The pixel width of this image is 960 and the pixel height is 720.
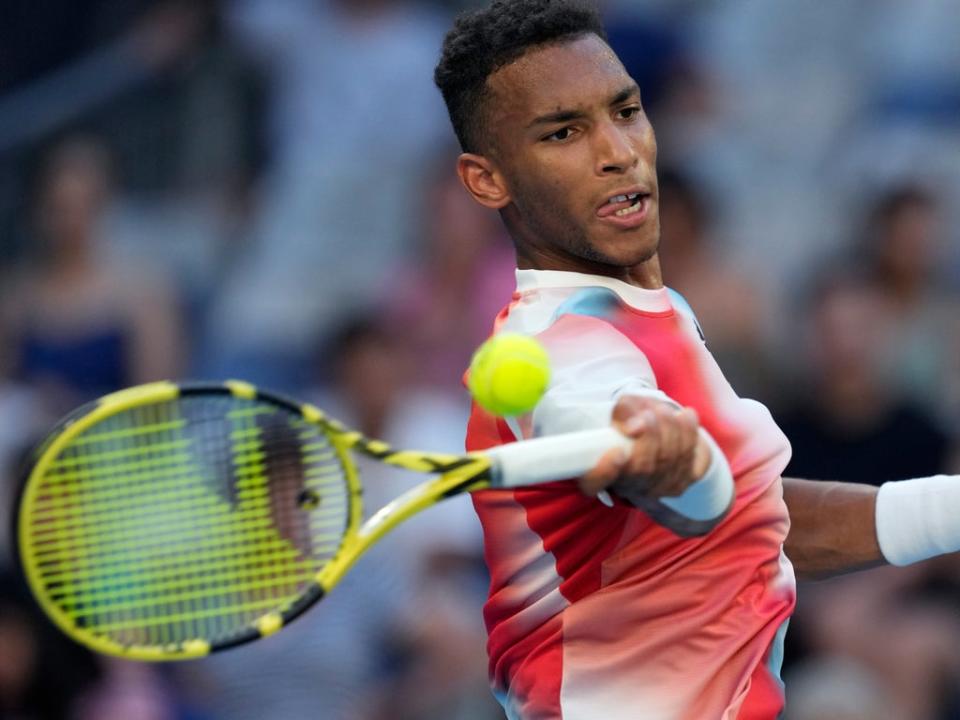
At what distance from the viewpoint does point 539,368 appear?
3047 millimetres

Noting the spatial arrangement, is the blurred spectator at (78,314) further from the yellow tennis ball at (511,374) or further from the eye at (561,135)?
the yellow tennis ball at (511,374)

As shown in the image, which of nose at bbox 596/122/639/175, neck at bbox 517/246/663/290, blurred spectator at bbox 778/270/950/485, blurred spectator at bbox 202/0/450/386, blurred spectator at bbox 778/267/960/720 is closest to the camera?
nose at bbox 596/122/639/175

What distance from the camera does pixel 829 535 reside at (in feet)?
13.0

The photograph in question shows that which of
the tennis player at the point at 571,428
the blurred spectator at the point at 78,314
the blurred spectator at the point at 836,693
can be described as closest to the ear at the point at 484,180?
the tennis player at the point at 571,428

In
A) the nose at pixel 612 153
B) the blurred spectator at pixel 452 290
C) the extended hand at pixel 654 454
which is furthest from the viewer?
the blurred spectator at pixel 452 290

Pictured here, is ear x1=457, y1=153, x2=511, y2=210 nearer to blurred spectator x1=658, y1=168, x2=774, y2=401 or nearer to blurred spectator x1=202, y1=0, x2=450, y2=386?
blurred spectator x1=658, y1=168, x2=774, y2=401

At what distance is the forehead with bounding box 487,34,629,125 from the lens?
139 inches

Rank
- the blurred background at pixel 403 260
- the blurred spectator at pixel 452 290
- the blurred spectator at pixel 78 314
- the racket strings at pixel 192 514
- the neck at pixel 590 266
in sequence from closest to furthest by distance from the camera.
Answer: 1. the racket strings at pixel 192 514
2. the neck at pixel 590 266
3. the blurred background at pixel 403 260
4. the blurred spectator at pixel 78 314
5. the blurred spectator at pixel 452 290

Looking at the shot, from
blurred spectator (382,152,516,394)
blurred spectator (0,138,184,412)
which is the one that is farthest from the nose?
blurred spectator (0,138,184,412)

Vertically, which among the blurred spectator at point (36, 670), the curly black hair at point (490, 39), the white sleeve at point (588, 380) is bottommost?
the blurred spectator at point (36, 670)

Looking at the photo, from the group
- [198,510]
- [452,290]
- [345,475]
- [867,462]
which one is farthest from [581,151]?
[452,290]

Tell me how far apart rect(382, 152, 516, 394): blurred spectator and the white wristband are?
3.65 m

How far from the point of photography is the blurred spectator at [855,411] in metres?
6.92

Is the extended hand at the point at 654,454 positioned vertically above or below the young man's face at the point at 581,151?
below
